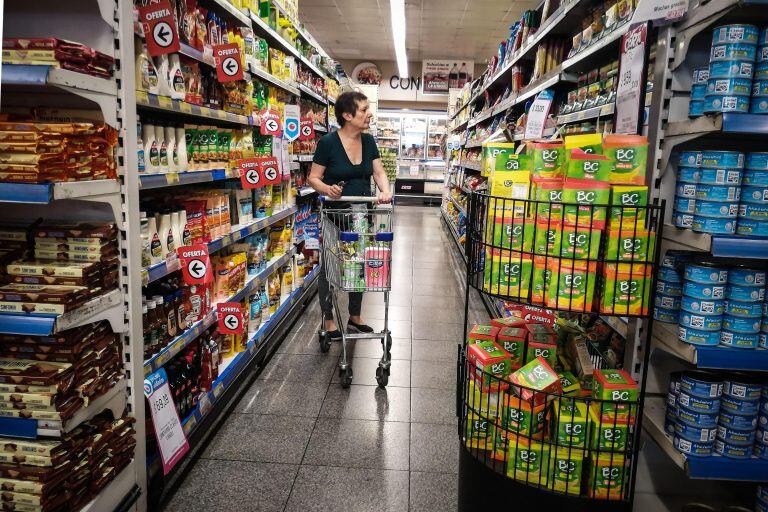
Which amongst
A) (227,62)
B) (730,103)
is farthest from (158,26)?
(730,103)

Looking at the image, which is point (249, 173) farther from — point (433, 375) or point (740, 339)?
point (740, 339)

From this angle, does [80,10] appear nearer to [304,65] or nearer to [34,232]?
[34,232]

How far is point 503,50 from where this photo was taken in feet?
19.2

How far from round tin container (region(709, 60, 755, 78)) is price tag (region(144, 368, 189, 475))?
7.21ft

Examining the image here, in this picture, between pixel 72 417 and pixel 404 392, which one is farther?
pixel 404 392

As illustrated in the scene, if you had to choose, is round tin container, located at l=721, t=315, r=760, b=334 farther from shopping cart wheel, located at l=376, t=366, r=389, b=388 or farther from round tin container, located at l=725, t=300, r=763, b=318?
shopping cart wheel, located at l=376, t=366, r=389, b=388

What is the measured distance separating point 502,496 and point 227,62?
2.38 meters

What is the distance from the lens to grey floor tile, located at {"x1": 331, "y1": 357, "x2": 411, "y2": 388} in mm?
3509

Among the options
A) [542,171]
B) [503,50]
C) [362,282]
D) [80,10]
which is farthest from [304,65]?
[542,171]

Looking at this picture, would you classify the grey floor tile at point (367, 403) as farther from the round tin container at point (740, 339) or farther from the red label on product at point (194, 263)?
the round tin container at point (740, 339)

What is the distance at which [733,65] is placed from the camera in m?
1.57

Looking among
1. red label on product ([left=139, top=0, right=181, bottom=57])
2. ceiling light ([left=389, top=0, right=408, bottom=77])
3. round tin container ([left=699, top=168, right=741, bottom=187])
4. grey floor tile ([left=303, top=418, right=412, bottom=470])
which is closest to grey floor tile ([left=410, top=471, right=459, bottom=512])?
grey floor tile ([left=303, top=418, right=412, bottom=470])

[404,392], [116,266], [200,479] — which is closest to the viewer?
[116,266]

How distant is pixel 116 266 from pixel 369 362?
7.52 feet
